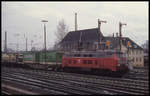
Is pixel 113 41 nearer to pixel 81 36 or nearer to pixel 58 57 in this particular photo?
pixel 81 36

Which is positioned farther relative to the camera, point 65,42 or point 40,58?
point 65,42

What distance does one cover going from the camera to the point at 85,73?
81.6 feet

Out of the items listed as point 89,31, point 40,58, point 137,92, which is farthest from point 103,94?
point 89,31

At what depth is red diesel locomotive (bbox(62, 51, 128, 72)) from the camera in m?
21.4

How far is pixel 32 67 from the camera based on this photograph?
3475 centimetres

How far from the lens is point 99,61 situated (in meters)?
22.5

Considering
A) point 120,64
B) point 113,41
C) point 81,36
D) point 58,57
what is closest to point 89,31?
point 81,36

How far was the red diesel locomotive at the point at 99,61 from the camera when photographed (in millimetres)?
21375

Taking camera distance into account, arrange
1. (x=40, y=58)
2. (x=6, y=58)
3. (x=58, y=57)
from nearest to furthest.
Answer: (x=58, y=57) → (x=40, y=58) → (x=6, y=58)

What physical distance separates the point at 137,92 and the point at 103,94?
2284 millimetres

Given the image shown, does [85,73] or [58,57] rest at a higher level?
[58,57]

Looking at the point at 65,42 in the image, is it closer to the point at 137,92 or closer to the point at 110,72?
the point at 110,72

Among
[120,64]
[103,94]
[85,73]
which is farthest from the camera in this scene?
[85,73]

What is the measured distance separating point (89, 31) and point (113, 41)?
6574 millimetres
